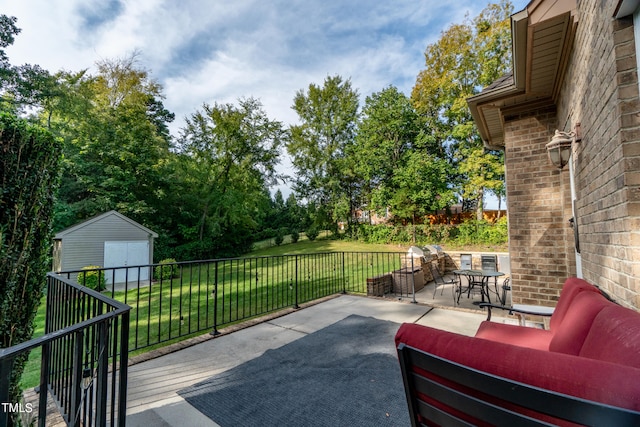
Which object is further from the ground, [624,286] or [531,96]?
[531,96]

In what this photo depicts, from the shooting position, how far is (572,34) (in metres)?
2.54

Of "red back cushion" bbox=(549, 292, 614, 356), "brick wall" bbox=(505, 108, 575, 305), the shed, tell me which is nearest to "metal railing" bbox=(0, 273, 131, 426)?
"red back cushion" bbox=(549, 292, 614, 356)

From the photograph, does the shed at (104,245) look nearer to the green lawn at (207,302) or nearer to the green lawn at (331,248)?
the green lawn at (207,302)

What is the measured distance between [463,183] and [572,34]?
16.5m

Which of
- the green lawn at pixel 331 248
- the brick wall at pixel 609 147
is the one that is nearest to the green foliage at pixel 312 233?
the green lawn at pixel 331 248

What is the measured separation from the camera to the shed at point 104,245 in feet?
35.5

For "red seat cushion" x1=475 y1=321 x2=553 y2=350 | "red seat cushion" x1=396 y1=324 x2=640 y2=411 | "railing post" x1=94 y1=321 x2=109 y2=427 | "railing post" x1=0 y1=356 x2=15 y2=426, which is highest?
"red seat cushion" x1=396 y1=324 x2=640 y2=411

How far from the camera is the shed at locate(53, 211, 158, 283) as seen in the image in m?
10.8

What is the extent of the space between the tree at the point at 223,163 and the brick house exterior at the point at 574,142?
15948 millimetres

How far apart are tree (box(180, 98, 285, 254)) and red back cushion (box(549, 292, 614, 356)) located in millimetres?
17878

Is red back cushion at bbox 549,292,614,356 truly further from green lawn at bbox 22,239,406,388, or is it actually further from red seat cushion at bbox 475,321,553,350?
green lawn at bbox 22,239,406,388

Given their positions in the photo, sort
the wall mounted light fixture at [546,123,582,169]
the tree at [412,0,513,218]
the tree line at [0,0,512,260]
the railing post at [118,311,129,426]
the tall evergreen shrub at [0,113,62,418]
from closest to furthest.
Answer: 1. the railing post at [118,311,129,426]
2. the tall evergreen shrub at [0,113,62,418]
3. the wall mounted light fixture at [546,123,582,169]
4. the tree line at [0,0,512,260]
5. the tree at [412,0,513,218]

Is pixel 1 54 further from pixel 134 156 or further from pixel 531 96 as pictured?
pixel 531 96

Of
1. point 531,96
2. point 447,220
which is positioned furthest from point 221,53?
point 447,220
